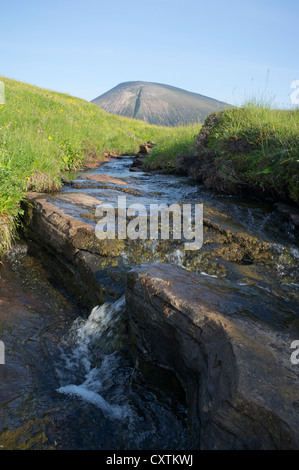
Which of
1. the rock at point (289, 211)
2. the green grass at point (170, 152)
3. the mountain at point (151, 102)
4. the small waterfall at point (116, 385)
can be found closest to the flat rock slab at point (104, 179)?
the green grass at point (170, 152)

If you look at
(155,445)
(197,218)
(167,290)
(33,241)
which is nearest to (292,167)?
(197,218)

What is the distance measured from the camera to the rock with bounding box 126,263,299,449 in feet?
5.85

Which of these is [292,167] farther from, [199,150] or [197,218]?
[199,150]

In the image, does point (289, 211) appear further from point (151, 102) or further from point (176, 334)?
point (151, 102)

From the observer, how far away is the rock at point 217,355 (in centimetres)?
178

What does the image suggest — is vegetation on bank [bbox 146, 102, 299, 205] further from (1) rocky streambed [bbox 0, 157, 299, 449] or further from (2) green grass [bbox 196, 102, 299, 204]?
(1) rocky streambed [bbox 0, 157, 299, 449]

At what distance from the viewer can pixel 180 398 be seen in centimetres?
261

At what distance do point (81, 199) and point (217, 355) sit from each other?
15.2ft

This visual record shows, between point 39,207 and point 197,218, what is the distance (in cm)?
263

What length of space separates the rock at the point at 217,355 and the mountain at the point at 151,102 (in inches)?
4041

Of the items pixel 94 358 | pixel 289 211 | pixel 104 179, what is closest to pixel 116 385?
pixel 94 358

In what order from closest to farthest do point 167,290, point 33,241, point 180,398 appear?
point 180,398 → point 167,290 → point 33,241
